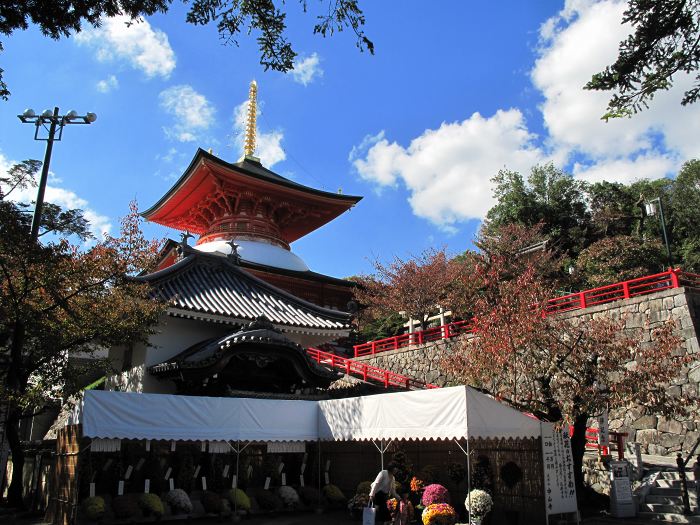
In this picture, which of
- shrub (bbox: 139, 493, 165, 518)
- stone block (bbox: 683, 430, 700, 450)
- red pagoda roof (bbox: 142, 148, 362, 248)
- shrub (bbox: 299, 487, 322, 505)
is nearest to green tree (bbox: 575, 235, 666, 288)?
stone block (bbox: 683, 430, 700, 450)

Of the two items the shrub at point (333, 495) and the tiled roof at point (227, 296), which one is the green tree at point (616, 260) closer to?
the tiled roof at point (227, 296)

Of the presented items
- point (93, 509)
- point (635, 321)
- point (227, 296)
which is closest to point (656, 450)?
point (635, 321)

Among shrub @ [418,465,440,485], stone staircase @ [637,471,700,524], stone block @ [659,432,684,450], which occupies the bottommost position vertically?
stone staircase @ [637,471,700,524]

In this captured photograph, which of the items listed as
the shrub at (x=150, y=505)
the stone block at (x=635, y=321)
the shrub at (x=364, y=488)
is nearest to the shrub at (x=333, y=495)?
the shrub at (x=364, y=488)

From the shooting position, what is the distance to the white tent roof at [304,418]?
10328 mm

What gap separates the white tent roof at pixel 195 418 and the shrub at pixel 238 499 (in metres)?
1.36

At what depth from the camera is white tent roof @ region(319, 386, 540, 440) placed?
1011 centimetres

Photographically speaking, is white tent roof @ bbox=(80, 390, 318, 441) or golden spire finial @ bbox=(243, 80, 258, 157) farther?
golden spire finial @ bbox=(243, 80, 258, 157)

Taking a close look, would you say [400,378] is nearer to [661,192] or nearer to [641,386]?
[641,386]

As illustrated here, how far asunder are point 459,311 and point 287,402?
12.2m

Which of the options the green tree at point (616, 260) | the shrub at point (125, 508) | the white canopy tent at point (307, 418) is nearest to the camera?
the white canopy tent at point (307, 418)

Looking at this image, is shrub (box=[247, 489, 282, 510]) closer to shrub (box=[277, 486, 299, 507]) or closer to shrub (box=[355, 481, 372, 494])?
shrub (box=[277, 486, 299, 507])

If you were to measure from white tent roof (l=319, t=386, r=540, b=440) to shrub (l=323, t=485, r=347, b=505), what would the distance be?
1988 millimetres

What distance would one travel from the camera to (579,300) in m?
20.3
